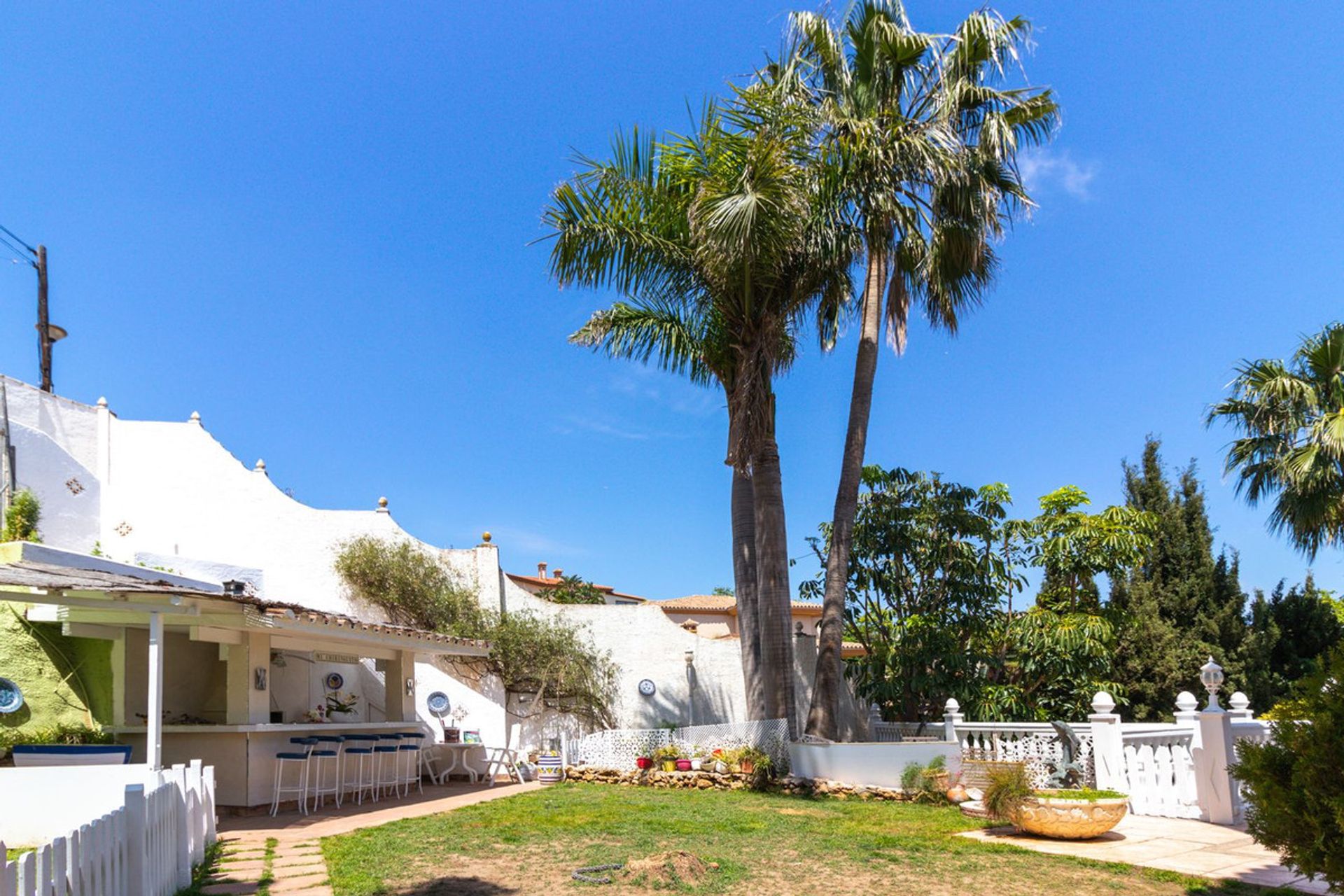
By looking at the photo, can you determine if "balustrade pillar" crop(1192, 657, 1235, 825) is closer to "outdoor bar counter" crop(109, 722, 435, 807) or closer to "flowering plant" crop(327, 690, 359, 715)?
"outdoor bar counter" crop(109, 722, 435, 807)

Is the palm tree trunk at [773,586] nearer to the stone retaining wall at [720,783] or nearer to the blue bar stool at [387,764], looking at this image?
the stone retaining wall at [720,783]

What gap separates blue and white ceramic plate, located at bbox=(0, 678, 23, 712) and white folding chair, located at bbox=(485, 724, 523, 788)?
7071 millimetres

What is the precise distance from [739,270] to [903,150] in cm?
302

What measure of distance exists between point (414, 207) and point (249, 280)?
14.4ft

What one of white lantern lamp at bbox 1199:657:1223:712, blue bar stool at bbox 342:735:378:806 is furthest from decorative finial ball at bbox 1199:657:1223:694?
blue bar stool at bbox 342:735:378:806

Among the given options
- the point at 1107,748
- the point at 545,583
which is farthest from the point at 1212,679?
the point at 545,583

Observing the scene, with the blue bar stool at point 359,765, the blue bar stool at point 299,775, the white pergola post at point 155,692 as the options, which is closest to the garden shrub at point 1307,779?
the white pergola post at point 155,692

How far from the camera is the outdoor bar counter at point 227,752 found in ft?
39.6

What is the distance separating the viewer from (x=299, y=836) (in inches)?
401

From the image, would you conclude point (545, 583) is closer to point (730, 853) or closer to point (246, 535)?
point (246, 535)

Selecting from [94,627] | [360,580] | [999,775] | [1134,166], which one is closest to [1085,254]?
[1134,166]

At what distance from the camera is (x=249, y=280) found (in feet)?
74.1

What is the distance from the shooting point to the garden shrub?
4879mm

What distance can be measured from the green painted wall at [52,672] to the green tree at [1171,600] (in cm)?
1687
